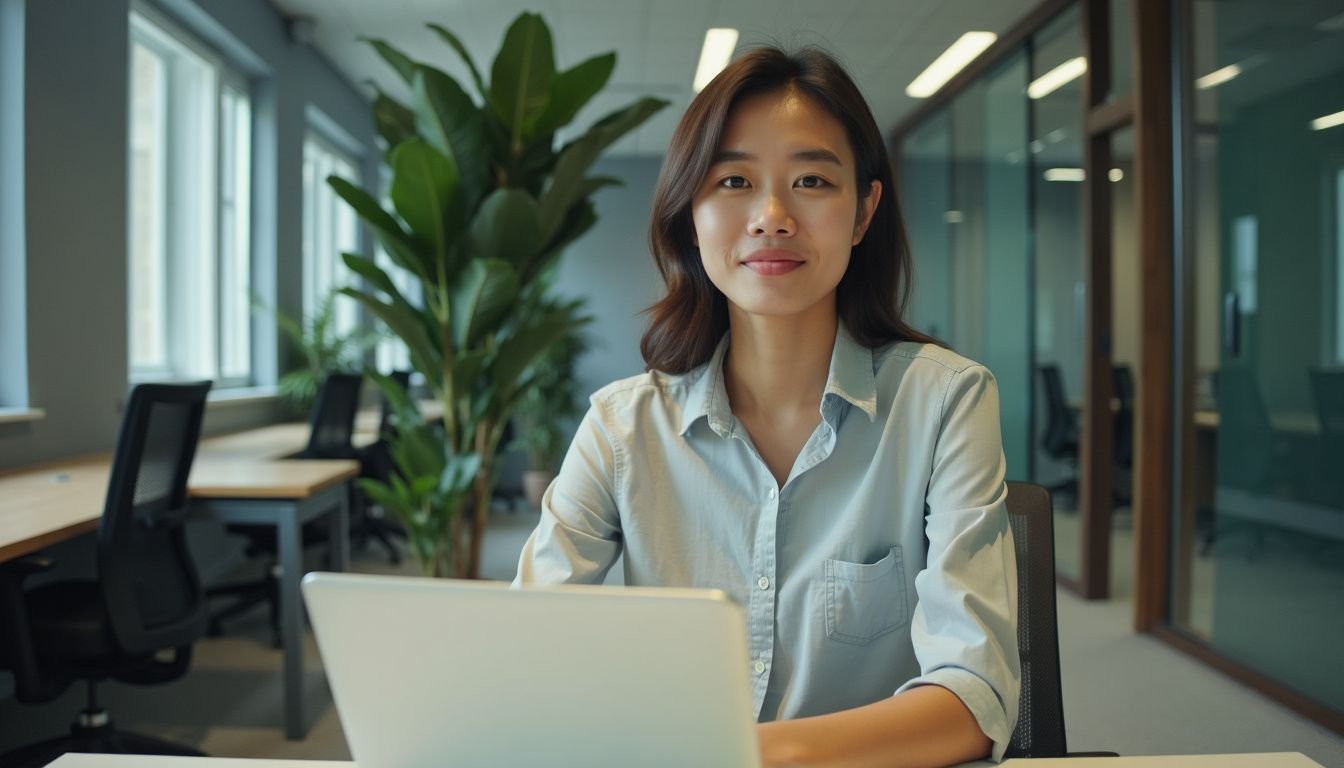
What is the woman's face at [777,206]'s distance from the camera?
43.6 inches

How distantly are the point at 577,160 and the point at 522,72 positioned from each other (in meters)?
0.33

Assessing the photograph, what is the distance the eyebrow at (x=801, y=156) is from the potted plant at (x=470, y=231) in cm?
201

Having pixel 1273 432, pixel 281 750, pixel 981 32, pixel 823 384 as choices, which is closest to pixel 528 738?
pixel 823 384

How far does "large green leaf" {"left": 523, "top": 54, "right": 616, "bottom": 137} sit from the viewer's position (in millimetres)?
3232

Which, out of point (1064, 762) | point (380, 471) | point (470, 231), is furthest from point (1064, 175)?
point (1064, 762)

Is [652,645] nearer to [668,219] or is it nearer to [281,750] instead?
[668,219]

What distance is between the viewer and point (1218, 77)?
3.14 meters

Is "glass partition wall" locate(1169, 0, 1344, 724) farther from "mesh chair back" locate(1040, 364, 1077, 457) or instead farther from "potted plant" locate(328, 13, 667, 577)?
"potted plant" locate(328, 13, 667, 577)

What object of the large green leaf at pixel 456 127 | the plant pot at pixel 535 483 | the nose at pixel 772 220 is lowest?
the plant pot at pixel 535 483

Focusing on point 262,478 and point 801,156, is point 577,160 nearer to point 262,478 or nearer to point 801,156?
point 262,478

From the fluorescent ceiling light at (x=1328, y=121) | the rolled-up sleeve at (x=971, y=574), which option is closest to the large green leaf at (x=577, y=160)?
the fluorescent ceiling light at (x=1328, y=121)

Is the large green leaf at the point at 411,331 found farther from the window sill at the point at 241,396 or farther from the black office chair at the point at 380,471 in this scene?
the window sill at the point at 241,396

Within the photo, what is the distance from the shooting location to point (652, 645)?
21.5 inches

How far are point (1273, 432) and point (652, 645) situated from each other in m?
2.94
